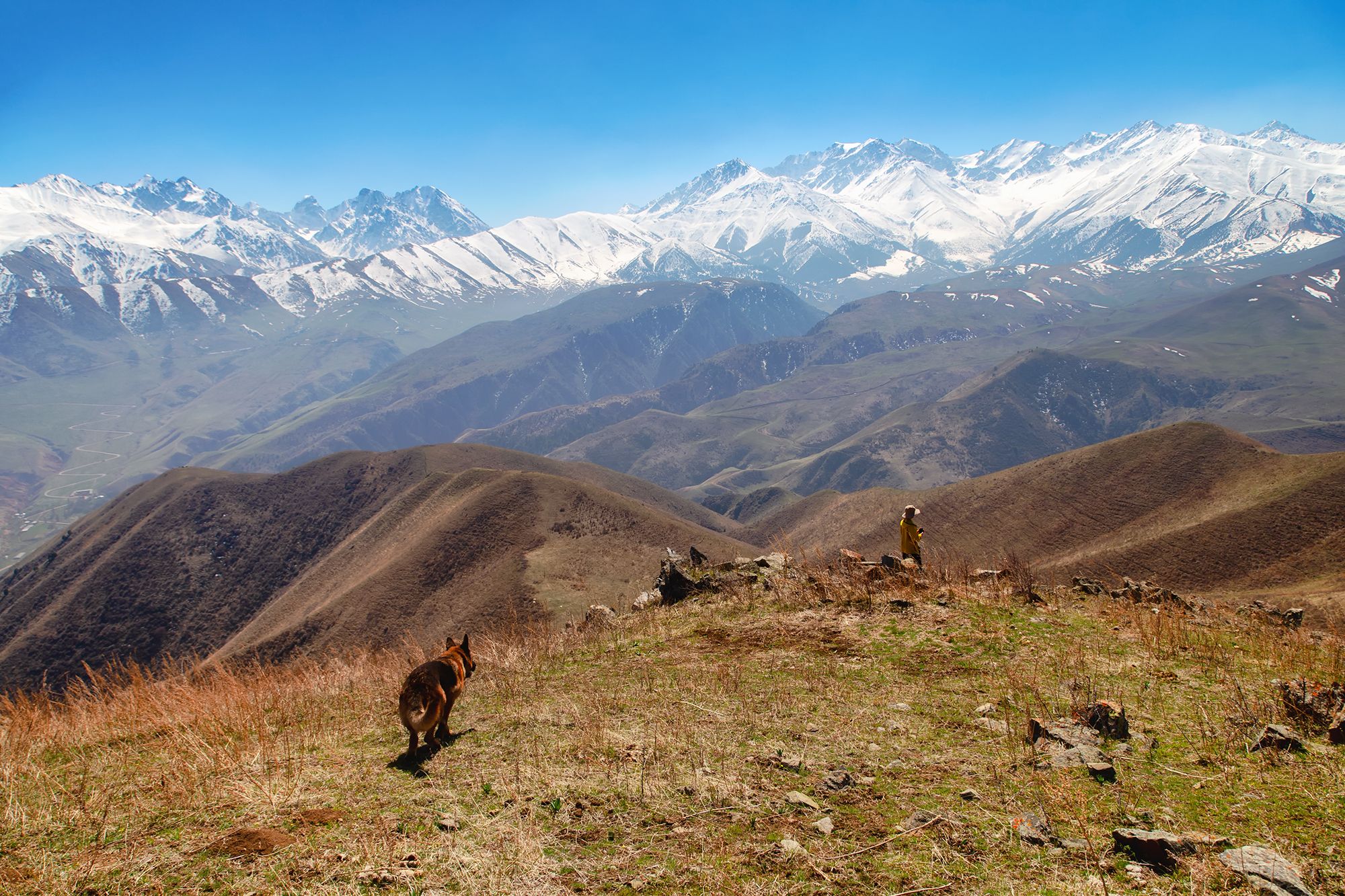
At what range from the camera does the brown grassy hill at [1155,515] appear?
1535 inches

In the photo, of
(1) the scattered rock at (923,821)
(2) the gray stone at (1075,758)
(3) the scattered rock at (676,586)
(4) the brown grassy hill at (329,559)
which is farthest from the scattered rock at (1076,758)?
(4) the brown grassy hill at (329,559)

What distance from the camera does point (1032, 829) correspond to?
17.7ft

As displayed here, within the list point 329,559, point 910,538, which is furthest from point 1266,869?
point 329,559

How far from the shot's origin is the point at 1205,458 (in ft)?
187

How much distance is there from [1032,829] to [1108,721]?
261 centimetres

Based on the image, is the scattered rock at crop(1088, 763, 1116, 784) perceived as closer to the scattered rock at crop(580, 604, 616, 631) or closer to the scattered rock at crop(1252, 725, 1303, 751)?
the scattered rock at crop(1252, 725, 1303, 751)

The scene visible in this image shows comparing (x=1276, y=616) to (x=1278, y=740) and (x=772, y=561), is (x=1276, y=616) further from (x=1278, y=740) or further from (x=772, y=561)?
(x=1278, y=740)

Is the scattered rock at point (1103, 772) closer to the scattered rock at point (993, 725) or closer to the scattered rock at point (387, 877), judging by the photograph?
the scattered rock at point (993, 725)

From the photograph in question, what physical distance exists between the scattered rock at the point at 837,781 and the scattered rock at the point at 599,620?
8806 mm

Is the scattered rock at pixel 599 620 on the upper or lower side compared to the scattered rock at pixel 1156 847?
lower

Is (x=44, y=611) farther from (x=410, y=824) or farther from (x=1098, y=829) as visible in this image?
(x=1098, y=829)

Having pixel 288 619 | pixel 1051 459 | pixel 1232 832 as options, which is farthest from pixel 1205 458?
pixel 288 619

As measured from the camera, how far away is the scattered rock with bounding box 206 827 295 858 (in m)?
5.36

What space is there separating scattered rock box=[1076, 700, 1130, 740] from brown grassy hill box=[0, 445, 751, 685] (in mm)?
28979
